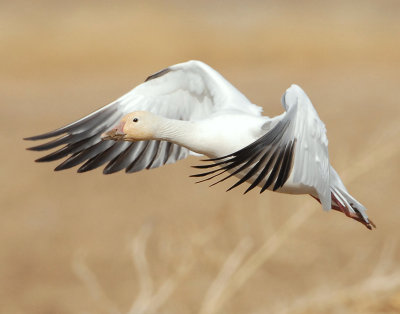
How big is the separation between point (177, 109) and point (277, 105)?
938cm

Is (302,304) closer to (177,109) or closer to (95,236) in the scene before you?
(177,109)

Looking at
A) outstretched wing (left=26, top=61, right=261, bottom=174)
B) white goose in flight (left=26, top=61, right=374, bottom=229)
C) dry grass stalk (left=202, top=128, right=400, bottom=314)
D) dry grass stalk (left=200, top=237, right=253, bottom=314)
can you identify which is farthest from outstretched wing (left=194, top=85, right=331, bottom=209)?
dry grass stalk (left=202, top=128, right=400, bottom=314)

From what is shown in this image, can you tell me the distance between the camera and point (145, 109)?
492cm

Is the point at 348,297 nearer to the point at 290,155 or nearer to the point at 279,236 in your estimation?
the point at 279,236

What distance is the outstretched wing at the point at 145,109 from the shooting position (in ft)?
16.0

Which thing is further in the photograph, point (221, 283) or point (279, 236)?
point (279, 236)

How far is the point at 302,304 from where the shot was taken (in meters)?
6.41

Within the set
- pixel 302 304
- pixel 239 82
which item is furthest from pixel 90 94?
pixel 302 304

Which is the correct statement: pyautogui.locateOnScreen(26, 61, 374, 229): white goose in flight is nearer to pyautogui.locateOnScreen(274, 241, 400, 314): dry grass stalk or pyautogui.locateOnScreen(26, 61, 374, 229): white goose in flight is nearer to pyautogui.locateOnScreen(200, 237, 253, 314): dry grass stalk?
pyautogui.locateOnScreen(200, 237, 253, 314): dry grass stalk

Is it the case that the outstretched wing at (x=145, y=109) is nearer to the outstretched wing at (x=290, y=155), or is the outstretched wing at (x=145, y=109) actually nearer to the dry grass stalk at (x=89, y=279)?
the outstretched wing at (x=290, y=155)

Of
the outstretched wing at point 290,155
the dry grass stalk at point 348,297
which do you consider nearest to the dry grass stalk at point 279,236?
the dry grass stalk at point 348,297

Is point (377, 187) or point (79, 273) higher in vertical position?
point (377, 187)

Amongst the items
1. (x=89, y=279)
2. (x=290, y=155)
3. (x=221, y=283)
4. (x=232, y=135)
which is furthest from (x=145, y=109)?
(x=89, y=279)

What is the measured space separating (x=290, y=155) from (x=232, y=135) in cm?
31
